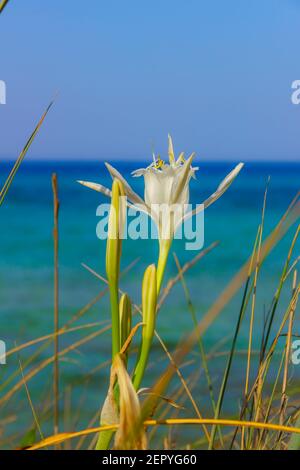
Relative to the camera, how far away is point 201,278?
5.39 meters

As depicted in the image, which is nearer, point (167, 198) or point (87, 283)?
point (167, 198)

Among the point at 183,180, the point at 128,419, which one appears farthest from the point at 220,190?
the point at 128,419

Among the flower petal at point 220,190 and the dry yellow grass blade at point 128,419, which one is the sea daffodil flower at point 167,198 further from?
the dry yellow grass blade at point 128,419

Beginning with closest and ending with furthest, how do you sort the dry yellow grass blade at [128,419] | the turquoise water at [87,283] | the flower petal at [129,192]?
the dry yellow grass blade at [128,419], the flower petal at [129,192], the turquoise water at [87,283]

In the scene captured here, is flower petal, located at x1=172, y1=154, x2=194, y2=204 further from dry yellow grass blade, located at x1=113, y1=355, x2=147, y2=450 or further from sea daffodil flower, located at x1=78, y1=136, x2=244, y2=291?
dry yellow grass blade, located at x1=113, y1=355, x2=147, y2=450

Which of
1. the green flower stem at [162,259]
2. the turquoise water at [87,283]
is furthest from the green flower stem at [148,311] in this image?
the turquoise water at [87,283]

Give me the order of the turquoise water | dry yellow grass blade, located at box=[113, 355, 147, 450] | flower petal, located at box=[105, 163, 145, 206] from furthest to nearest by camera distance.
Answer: the turquoise water → flower petal, located at box=[105, 163, 145, 206] → dry yellow grass blade, located at box=[113, 355, 147, 450]

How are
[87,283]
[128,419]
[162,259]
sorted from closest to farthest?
[128,419] → [162,259] → [87,283]

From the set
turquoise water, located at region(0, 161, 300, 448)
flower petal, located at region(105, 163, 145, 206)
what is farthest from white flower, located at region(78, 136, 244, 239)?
turquoise water, located at region(0, 161, 300, 448)

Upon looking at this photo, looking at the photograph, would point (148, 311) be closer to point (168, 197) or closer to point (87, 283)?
point (168, 197)

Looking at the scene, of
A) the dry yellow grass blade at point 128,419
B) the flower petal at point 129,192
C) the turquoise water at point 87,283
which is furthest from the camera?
the turquoise water at point 87,283

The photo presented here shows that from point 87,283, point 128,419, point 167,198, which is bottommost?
point 87,283

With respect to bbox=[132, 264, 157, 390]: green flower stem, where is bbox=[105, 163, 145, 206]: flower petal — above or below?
above
